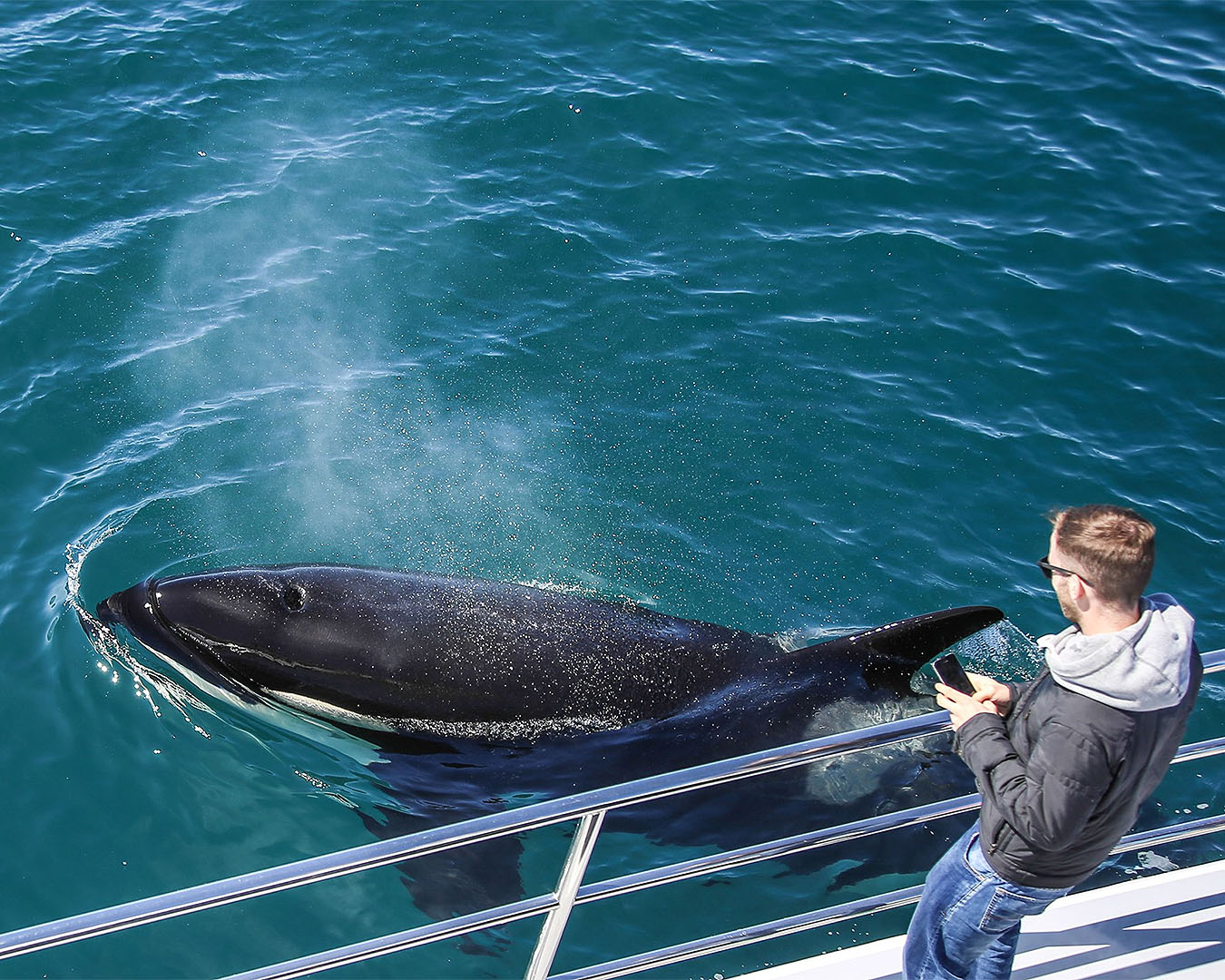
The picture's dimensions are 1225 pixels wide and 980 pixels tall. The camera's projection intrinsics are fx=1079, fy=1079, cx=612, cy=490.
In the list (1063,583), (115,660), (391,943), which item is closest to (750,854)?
(391,943)

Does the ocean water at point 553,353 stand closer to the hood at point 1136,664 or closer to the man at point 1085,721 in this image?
the man at point 1085,721

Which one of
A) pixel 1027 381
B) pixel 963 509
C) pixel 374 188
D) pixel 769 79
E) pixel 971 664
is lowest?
pixel 971 664

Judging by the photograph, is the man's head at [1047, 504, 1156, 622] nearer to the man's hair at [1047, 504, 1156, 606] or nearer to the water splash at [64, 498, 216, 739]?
the man's hair at [1047, 504, 1156, 606]

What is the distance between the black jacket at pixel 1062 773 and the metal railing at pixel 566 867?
28 cm

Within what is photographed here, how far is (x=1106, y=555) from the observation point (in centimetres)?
370

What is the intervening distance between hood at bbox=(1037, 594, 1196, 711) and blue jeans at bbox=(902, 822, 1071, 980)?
1003 millimetres

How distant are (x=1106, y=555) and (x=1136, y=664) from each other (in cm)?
38

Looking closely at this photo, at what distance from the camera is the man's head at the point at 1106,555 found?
145 inches

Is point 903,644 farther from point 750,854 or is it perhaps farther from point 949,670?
point 750,854

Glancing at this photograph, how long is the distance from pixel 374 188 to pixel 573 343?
4131mm

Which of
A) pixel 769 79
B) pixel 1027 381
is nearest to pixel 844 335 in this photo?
Result: pixel 1027 381

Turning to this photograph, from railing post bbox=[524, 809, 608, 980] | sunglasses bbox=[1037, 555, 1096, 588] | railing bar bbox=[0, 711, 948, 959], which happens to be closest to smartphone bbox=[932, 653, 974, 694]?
railing bar bbox=[0, 711, 948, 959]

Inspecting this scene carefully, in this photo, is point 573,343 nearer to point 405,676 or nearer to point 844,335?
point 844,335

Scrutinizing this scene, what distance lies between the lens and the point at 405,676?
7102 millimetres
